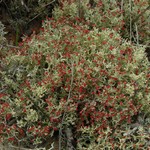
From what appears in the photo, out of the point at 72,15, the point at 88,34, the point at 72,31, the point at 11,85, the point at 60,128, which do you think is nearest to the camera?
the point at 60,128

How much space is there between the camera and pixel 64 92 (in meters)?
2.51

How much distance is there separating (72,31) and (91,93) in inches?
34.2

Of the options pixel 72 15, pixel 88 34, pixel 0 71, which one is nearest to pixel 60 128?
pixel 0 71

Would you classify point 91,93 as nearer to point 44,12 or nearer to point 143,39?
point 143,39

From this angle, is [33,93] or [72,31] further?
[72,31]

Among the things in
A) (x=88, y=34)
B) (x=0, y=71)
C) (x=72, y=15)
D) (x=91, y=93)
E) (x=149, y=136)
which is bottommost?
(x=149, y=136)

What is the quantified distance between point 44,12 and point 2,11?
1.77 ft

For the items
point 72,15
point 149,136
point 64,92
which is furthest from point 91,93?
point 72,15

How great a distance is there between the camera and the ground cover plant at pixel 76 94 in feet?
7.84

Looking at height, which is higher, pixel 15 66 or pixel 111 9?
pixel 111 9

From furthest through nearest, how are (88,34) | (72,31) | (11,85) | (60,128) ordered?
(72,31) → (88,34) → (11,85) → (60,128)

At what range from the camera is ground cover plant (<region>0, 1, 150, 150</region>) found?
7.84ft

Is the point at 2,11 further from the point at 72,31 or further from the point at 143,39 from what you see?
the point at 143,39

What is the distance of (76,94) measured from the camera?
2508 millimetres
